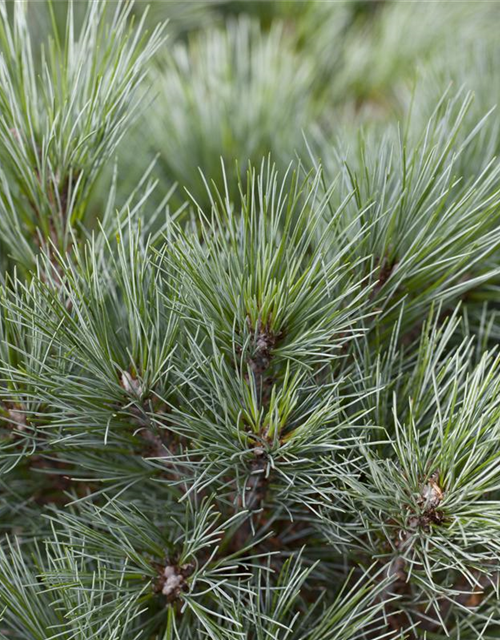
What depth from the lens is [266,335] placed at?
333mm

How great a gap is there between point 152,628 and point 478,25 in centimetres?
75

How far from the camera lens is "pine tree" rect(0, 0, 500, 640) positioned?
0.33 m

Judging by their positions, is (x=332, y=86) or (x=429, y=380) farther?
(x=332, y=86)

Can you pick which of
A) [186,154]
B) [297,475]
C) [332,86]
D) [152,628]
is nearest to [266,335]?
[297,475]

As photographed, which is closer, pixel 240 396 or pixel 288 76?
pixel 240 396

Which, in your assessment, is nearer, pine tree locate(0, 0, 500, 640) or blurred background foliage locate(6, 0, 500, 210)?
pine tree locate(0, 0, 500, 640)

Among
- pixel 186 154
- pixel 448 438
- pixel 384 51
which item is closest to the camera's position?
pixel 448 438

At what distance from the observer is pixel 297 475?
1.13ft

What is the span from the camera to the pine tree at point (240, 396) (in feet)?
1.08

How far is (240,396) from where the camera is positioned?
1.13ft

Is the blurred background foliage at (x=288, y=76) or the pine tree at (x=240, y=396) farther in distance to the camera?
the blurred background foliage at (x=288, y=76)

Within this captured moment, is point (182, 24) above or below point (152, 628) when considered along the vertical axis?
above

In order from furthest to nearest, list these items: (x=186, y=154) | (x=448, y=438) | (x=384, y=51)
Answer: (x=384, y=51) < (x=186, y=154) < (x=448, y=438)

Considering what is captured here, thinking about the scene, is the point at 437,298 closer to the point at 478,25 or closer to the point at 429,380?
the point at 429,380
